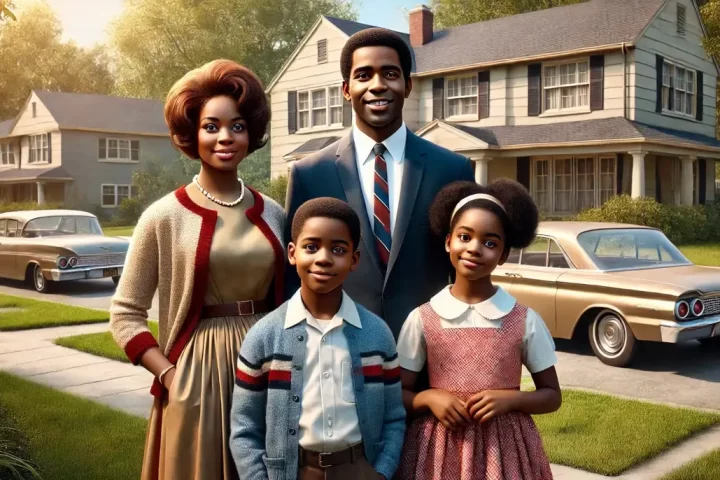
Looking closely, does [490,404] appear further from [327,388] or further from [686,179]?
[686,179]

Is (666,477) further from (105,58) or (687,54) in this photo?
(105,58)

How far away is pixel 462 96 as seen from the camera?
26.0 m

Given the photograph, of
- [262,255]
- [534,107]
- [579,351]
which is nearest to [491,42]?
[534,107]

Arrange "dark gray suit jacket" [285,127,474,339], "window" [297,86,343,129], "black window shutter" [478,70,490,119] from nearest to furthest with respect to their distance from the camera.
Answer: "dark gray suit jacket" [285,127,474,339] < "black window shutter" [478,70,490,119] < "window" [297,86,343,129]

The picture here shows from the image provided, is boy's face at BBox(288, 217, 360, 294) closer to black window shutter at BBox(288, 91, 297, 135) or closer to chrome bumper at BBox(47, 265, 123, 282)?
chrome bumper at BBox(47, 265, 123, 282)

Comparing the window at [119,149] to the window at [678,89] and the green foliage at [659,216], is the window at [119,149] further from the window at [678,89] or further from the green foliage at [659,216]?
the window at [678,89]

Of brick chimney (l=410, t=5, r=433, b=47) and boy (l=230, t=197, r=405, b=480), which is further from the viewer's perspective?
brick chimney (l=410, t=5, r=433, b=47)

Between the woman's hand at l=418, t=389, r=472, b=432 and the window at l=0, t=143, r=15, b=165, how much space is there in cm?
5074

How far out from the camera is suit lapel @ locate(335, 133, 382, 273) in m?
2.95

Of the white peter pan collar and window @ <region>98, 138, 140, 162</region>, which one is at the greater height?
window @ <region>98, 138, 140, 162</region>

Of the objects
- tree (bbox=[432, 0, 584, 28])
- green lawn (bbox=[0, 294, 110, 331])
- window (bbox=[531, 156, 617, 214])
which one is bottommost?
green lawn (bbox=[0, 294, 110, 331])

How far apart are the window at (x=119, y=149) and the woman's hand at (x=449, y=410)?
1742 inches

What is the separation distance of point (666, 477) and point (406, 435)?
2888 millimetres

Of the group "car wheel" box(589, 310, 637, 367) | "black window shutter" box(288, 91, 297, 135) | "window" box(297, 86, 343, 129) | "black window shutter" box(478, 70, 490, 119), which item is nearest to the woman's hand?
"car wheel" box(589, 310, 637, 367)
